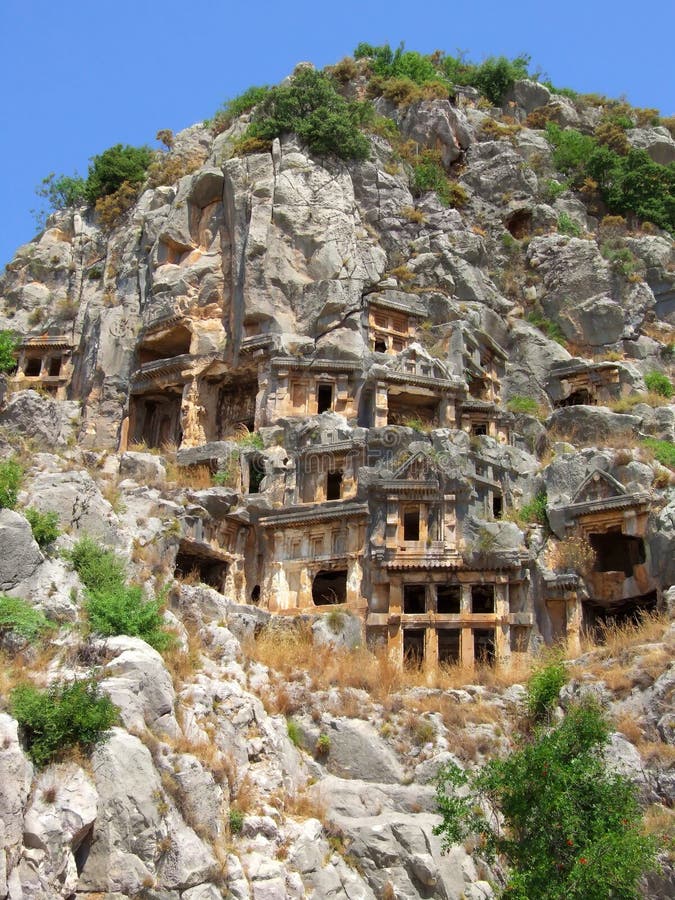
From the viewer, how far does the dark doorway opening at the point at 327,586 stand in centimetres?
3139

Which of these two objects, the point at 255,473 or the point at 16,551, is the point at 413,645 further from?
the point at 16,551

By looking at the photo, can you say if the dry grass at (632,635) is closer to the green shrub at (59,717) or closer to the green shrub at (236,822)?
the green shrub at (236,822)

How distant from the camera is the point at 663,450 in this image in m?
31.9

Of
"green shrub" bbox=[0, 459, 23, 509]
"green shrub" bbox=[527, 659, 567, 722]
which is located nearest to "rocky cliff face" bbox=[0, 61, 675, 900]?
"green shrub" bbox=[0, 459, 23, 509]

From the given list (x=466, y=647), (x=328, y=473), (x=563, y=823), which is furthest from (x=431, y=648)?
(x=563, y=823)

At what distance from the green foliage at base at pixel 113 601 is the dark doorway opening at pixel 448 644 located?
11.3 m

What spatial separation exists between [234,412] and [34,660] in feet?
75.6

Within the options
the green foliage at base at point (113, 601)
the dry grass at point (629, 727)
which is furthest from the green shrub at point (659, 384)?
the green foliage at base at point (113, 601)

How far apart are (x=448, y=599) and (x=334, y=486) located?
5.46m

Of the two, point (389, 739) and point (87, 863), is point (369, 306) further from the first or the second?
point (87, 863)

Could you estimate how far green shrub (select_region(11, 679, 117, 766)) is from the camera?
49.0ft

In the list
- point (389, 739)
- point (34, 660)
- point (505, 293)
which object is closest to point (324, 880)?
point (389, 739)

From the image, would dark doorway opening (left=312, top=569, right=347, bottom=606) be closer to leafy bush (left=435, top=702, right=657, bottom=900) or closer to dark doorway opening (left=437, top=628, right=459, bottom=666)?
dark doorway opening (left=437, top=628, right=459, bottom=666)

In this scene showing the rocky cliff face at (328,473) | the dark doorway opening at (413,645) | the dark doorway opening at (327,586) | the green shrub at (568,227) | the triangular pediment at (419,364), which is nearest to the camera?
the rocky cliff face at (328,473)
